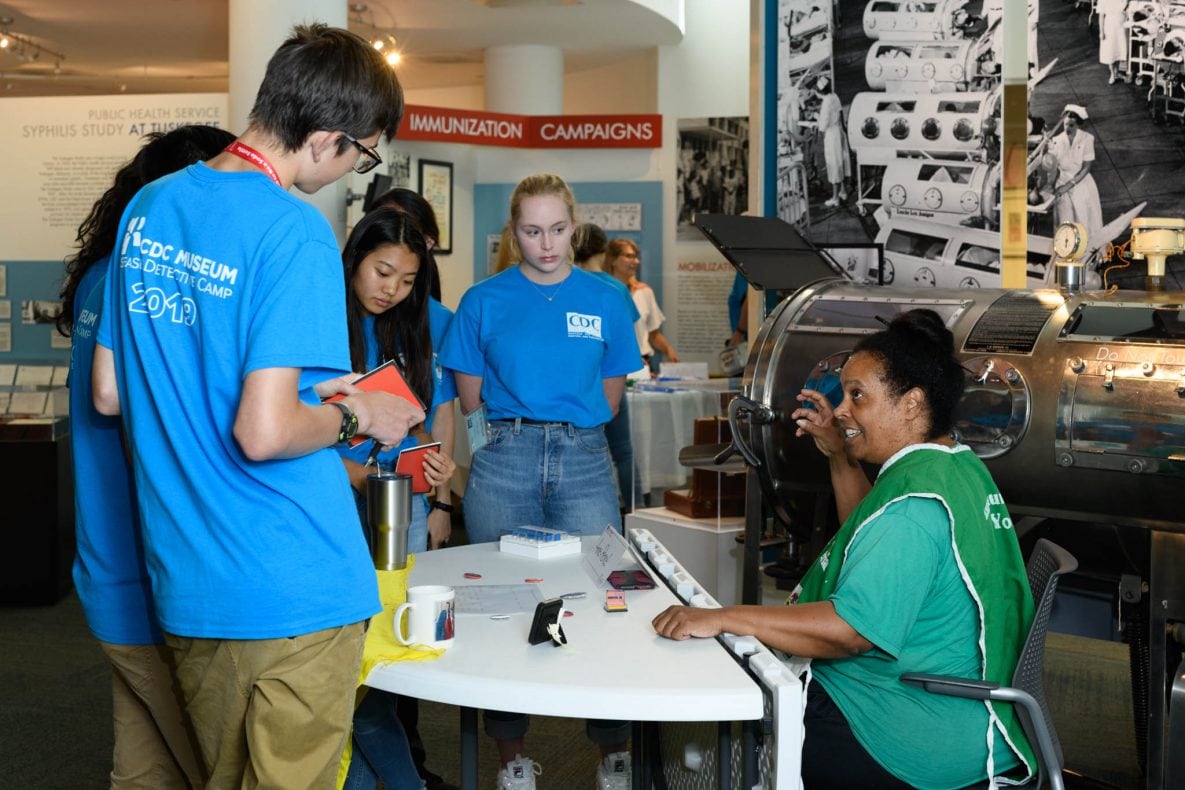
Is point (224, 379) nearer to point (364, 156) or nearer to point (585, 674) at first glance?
point (364, 156)

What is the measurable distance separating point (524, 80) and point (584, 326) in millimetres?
6937

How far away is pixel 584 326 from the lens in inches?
113

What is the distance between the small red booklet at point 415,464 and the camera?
2148 millimetres

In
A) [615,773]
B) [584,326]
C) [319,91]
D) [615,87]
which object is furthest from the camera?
[615,87]

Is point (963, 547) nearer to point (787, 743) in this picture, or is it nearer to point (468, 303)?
point (787, 743)

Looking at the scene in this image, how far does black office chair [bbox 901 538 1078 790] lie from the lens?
1761mm

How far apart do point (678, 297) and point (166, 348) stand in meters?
7.85

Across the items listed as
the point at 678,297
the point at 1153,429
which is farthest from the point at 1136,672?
the point at 678,297

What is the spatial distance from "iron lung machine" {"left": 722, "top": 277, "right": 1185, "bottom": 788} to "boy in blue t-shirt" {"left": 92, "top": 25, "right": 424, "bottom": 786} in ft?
5.75

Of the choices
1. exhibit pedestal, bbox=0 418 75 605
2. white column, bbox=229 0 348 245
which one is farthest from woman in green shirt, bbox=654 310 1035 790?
white column, bbox=229 0 348 245

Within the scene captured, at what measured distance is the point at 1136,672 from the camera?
3.00 m

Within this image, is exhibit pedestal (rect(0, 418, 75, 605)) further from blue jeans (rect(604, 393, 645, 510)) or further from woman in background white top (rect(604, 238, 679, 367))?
woman in background white top (rect(604, 238, 679, 367))

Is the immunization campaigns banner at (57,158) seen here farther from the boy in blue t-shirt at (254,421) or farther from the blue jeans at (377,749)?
the boy in blue t-shirt at (254,421)

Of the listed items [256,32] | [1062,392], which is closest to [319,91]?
[1062,392]
